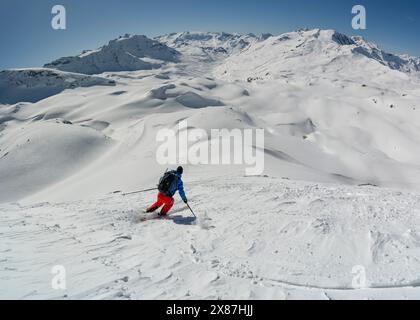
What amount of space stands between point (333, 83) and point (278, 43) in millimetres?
117228

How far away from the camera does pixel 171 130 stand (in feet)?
111

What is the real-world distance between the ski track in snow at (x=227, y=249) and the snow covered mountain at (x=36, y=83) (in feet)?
335

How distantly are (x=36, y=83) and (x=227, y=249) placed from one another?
12788 centimetres

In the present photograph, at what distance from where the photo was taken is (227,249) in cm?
736

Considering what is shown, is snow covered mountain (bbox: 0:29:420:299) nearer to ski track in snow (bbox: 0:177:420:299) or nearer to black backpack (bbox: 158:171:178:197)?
ski track in snow (bbox: 0:177:420:299)

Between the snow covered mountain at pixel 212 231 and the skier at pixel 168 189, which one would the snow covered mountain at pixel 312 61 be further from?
the skier at pixel 168 189

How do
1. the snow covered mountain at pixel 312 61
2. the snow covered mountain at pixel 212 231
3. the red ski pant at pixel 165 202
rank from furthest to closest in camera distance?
1. the snow covered mountain at pixel 312 61
2. the red ski pant at pixel 165 202
3. the snow covered mountain at pixel 212 231

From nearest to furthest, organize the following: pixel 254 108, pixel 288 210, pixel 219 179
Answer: pixel 288 210 → pixel 219 179 → pixel 254 108

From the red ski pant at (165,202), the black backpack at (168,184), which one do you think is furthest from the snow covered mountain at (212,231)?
the black backpack at (168,184)

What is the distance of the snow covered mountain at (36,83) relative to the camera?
107875 millimetres

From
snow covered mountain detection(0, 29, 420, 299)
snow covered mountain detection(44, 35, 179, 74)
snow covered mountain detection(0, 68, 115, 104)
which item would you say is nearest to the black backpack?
snow covered mountain detection(0, 29, 420, 299)

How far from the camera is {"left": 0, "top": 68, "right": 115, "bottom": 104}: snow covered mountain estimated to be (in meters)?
108
